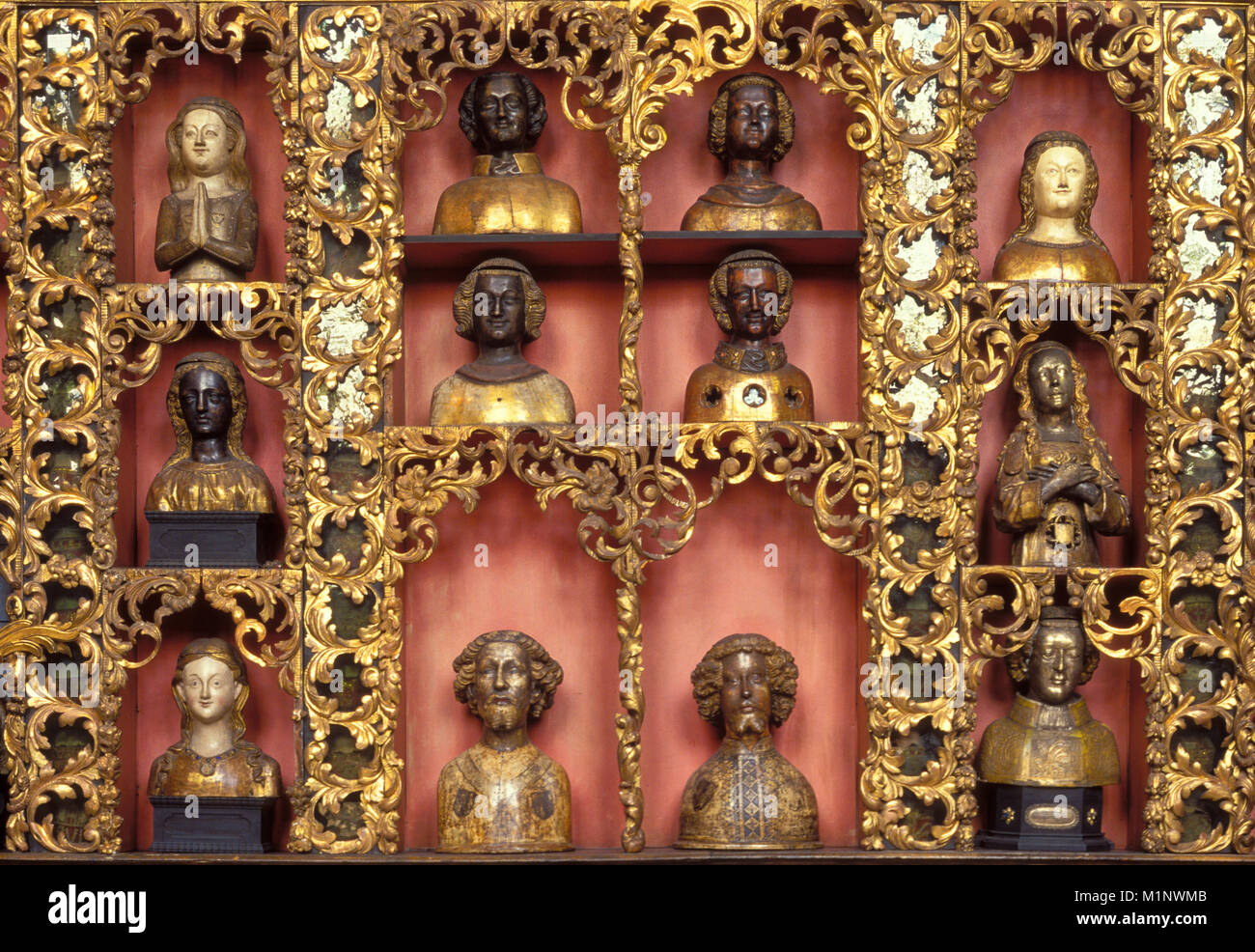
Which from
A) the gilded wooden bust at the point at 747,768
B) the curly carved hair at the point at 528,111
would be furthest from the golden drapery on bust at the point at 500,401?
the gilded wooden bust at the point at 747,768

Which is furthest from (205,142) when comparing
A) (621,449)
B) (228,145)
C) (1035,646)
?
(1035,646)

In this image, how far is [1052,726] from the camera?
4859 mm

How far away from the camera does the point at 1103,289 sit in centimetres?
490

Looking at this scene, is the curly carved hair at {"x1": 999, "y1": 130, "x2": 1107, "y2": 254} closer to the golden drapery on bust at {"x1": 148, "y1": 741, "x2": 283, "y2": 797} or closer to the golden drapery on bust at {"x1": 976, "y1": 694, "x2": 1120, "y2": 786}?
the golden drapery on bust at {"x1": 976, "y1": 694, "x2": 1120, "y2": 786}

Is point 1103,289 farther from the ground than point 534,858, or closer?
farther from the ground

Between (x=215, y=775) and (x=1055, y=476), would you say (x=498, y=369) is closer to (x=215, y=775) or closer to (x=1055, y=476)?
(x=215, y=775)

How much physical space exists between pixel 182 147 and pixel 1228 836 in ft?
12.1

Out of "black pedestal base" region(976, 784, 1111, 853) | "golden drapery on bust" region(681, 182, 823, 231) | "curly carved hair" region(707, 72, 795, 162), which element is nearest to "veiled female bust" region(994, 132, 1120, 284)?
"golden drapery on bust" region(681, 182, 823, 231)

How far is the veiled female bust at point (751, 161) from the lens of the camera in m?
5.01

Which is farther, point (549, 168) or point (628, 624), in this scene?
point (549, 168)

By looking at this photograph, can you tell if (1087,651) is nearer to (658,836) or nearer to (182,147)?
(658,836)

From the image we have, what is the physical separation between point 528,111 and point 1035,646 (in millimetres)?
2227

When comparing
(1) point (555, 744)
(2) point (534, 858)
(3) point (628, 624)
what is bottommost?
(2) point (534, 858)

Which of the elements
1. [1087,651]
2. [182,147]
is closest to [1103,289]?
[1087,651]
